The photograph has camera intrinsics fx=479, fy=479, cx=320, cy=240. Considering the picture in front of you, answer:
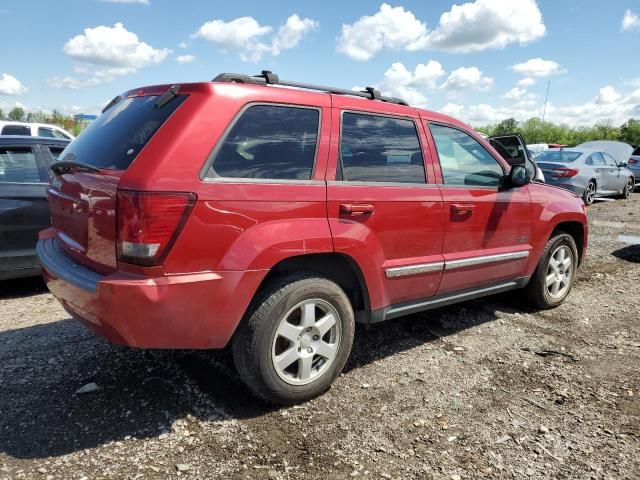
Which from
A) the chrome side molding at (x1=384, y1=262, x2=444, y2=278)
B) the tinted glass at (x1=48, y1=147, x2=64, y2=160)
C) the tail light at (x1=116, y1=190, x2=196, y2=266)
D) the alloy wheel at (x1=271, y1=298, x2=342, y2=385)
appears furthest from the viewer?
the tinted glass at (x1=48, y1=147, x2=64, y2=160)

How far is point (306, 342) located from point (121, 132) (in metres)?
1.63

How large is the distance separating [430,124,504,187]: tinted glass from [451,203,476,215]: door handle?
174 mm

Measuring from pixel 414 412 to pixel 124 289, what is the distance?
1791 mm

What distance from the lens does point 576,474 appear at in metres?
2.36

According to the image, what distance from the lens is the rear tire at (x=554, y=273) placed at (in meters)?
4.53

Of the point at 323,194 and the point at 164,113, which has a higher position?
the point at 164,113

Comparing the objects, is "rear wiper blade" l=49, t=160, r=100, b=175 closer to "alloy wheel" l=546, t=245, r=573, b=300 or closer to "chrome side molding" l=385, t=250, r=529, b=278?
"chrome side molding" l=385, t=250, r=529, b=278

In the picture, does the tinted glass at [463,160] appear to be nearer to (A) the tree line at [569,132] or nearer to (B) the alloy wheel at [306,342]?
(B) the alloy wheel at [306,342]

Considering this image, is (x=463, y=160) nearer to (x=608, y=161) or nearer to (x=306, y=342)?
(x=306, y=342)

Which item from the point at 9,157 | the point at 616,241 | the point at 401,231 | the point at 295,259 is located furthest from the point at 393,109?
the point at 616,241

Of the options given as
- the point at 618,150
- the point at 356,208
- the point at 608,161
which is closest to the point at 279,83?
the point at 356,208

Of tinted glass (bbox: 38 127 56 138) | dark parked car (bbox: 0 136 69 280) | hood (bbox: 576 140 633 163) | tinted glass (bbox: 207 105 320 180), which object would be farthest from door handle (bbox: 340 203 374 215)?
hood (bbox: 576 140 633 163)

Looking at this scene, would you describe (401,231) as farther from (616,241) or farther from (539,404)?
(616,241)

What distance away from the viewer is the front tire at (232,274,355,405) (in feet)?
8.67
